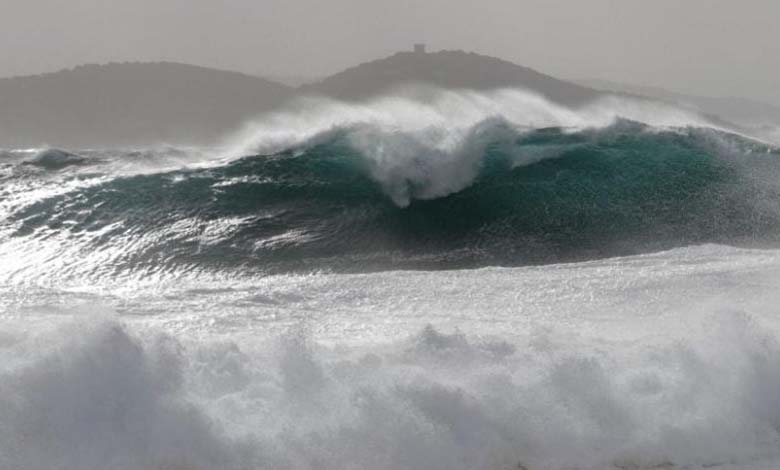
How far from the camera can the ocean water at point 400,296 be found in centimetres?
422

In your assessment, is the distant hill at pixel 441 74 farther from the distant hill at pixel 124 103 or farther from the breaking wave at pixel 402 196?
the breaking wave at pixel 402 196

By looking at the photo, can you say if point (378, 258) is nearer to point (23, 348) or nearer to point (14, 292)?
point (14, 292)

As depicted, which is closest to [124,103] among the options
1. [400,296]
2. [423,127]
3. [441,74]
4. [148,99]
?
[148,99]

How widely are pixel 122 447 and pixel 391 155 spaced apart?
284 inches

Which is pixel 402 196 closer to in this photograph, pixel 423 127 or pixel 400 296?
pixel 423 127

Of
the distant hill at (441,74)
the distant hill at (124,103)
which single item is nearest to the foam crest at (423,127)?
the distant hill at (441,74)

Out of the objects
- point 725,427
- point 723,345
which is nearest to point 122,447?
point 725,427

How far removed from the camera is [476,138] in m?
11.4

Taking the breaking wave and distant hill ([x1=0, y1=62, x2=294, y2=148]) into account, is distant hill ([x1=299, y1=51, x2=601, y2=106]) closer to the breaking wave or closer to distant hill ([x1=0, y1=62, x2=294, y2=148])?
distant hill ([x1=0, y1=62, x2=294, y2=148])

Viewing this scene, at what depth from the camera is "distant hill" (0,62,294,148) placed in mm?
42469

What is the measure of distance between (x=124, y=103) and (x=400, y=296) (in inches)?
1678

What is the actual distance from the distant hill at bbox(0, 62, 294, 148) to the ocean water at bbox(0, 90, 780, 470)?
29441mm

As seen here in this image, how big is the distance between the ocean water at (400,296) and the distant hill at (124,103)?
29.4m

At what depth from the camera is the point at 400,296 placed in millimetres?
6691
